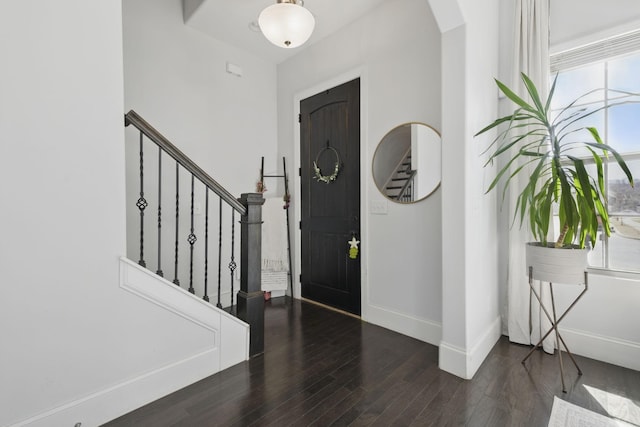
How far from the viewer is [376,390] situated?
189cm

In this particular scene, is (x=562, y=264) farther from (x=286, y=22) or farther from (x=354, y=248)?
(x=286, y=22)

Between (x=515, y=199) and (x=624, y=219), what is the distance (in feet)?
2.18

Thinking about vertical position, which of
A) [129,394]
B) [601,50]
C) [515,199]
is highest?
[601,50]

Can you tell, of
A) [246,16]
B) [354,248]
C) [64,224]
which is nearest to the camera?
[64,224]

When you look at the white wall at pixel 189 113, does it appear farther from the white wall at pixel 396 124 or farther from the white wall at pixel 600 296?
the white wall at pixel 600 296

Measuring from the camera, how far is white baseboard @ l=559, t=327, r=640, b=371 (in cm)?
204

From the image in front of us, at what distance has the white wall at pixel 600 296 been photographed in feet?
6.73

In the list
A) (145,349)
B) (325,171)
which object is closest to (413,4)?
(325,171)

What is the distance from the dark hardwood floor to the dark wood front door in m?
0.89

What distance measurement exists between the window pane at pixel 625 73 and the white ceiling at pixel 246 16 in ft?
6.40

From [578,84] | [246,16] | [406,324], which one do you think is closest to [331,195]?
[406,324]

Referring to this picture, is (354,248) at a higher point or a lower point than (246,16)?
lower

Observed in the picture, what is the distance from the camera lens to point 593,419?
5.19ft

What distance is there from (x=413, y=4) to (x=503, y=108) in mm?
1207
